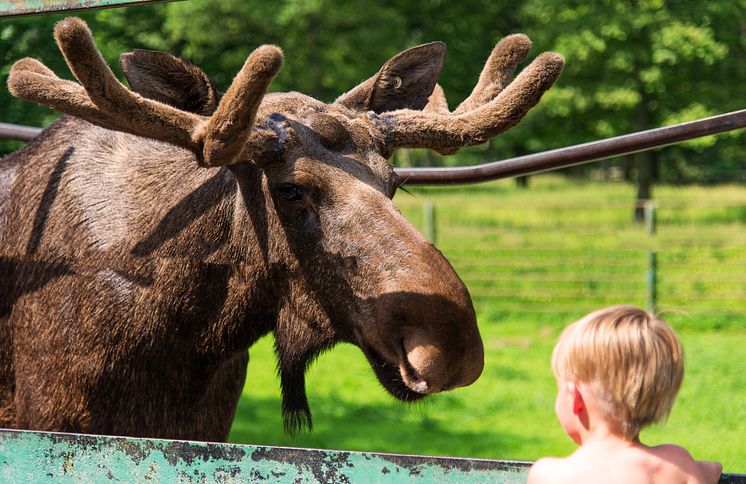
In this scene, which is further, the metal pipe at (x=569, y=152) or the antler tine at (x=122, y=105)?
the metal pipe at (x=569, y=152)

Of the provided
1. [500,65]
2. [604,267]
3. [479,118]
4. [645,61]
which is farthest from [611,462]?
[645,61]

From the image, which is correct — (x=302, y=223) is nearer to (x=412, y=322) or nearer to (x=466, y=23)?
Answer: (x=412, y=322)

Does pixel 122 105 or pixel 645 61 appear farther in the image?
pixel 645 61

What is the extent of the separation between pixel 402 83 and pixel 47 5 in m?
1.26

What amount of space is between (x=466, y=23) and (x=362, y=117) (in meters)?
22.8

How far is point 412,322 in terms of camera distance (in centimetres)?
267

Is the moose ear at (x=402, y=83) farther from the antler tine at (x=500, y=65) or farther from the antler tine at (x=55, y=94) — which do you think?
the antler tine at (x=55, y=94)

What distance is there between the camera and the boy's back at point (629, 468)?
77.7 inches

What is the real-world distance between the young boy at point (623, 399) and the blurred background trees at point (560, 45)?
12978 mm

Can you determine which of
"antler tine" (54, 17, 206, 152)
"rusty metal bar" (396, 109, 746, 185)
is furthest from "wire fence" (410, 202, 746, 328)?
"antler tine" (54, 17, 206, 152)

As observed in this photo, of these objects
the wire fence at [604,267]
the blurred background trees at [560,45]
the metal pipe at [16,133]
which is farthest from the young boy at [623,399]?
the blurred background trees at [560,45]

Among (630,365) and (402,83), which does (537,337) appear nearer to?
(402,83)

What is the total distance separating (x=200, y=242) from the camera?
125 inches

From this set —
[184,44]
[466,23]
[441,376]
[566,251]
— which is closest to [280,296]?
[441,376]
